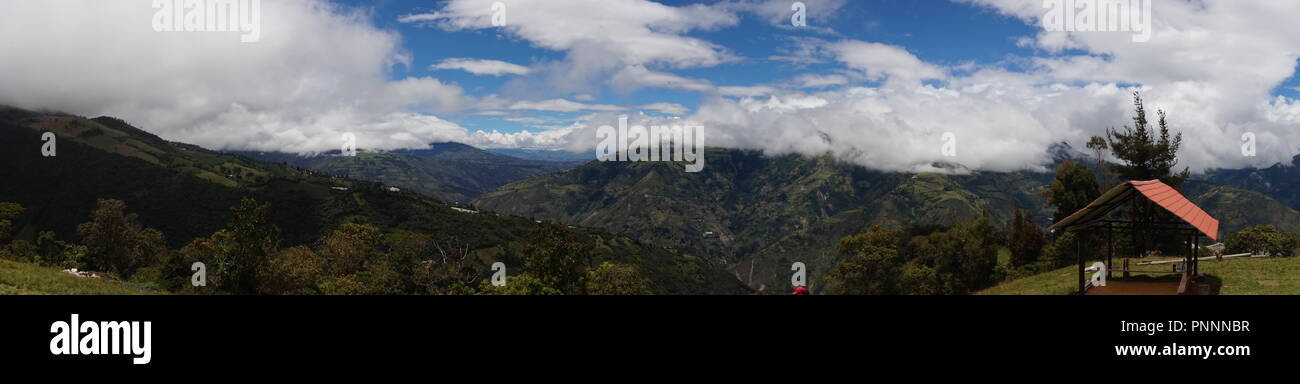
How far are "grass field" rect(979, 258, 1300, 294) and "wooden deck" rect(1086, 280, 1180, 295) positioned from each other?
1577 millimetres

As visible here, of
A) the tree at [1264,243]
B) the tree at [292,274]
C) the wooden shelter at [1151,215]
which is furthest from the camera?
the tree at [292,274]

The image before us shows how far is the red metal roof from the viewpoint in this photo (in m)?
22.2

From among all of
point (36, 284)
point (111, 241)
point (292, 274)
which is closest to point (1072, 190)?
point (292, 274)

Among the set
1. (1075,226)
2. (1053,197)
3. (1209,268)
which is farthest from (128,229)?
(1053,197)

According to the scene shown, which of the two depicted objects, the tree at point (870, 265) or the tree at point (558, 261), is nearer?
the tree at point (558, 261)

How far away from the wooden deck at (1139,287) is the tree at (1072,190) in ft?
120

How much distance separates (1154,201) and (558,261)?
1334 inches

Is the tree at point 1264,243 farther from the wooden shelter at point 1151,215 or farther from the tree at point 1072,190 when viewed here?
the wooden shelter at point 1151,215

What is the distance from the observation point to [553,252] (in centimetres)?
4344

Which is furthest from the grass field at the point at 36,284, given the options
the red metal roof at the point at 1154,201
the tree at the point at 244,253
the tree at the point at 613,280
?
the red metal roof at the point at 1154,201

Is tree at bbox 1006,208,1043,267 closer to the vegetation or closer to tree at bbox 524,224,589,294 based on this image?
the vegetation

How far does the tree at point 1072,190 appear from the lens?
6072 cm
